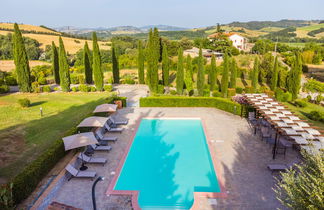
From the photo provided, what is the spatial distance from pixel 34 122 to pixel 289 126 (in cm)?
1791

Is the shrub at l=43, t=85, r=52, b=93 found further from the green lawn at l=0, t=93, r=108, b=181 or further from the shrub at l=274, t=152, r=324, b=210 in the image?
the shrub at l=274, t=152, r=324, b=210

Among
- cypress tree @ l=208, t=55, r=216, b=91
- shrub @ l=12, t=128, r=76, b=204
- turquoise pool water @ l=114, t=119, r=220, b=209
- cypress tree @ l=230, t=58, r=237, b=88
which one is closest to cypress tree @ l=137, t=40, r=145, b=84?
cypress tree @ l=208, t=55, r=216, b=91

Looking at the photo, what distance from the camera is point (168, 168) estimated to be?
490 inches

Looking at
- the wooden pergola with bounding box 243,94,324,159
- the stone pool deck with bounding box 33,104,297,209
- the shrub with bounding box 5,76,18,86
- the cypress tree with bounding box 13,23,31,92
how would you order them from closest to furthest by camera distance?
the stone pool deck with bounding box 33,104,297,209 < the wooden pergola with bounding box 243,94,324,159 < the cypress tree with bounding box 13,23,31,92 < the shrub with bounding box 5,76,18,86

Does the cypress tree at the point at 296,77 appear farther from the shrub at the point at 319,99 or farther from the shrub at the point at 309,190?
the shrub at the point at 309,190

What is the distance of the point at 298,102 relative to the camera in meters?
23.1

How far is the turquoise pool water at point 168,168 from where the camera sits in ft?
33.4

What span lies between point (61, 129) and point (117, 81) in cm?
1960

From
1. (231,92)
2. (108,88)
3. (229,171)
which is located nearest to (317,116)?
(231,92)

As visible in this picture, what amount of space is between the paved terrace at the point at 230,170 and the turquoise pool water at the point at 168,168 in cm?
65

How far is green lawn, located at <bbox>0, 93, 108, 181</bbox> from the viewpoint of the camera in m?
12.7

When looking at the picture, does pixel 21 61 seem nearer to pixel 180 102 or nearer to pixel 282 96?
pixel 180 102

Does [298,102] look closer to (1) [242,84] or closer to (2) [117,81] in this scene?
(1) [242,84]

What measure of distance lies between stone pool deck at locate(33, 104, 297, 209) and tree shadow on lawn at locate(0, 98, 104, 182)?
10.9ft
